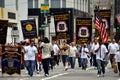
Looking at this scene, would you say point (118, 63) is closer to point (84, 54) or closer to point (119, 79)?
point (119, 79)

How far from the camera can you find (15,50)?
84.0ft

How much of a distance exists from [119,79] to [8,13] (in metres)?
28.2

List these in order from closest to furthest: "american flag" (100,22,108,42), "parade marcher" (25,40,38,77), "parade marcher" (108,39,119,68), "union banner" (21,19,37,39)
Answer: "parade marcher" (25,40,38,77), "parade marcher" (108,39,119,68), "american flag" (100,22,108,42), "union banner" (21,19,37,39)

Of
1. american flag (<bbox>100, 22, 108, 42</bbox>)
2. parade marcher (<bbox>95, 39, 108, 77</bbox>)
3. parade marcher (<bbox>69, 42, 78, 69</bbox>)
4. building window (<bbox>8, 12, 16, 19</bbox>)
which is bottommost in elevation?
parade marcher (<bbox>69, 42, 78, 69</bbox>)

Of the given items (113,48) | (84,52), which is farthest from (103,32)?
(84,52)

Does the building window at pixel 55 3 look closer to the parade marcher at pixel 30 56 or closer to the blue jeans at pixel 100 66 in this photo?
the parade marcher at pixel 30 56

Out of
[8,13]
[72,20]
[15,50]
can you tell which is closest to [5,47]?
[15,50]

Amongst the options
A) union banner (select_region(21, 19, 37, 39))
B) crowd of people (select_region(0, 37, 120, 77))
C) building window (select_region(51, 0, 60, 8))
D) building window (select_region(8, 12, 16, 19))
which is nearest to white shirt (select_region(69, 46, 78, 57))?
crowd of people (select_region(0, 37, 120, 77))

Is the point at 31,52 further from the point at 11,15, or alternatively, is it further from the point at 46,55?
the point at 11,15

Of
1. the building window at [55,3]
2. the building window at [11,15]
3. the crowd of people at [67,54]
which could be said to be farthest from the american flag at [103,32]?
the building window at [55,3]

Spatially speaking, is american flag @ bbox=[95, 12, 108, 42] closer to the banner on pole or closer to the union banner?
the banner on pole

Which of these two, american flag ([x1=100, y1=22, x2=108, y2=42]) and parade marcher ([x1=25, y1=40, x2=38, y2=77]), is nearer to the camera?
parade marcher ([x1=25, y1=40, x2=38, y2=77])

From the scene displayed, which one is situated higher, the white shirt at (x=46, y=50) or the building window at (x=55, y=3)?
the building window at (x=55, y=3)

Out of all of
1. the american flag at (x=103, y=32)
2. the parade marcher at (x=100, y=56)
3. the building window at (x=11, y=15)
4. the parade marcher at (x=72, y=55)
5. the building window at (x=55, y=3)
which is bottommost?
the parade marcher at (x=72, y=55)
